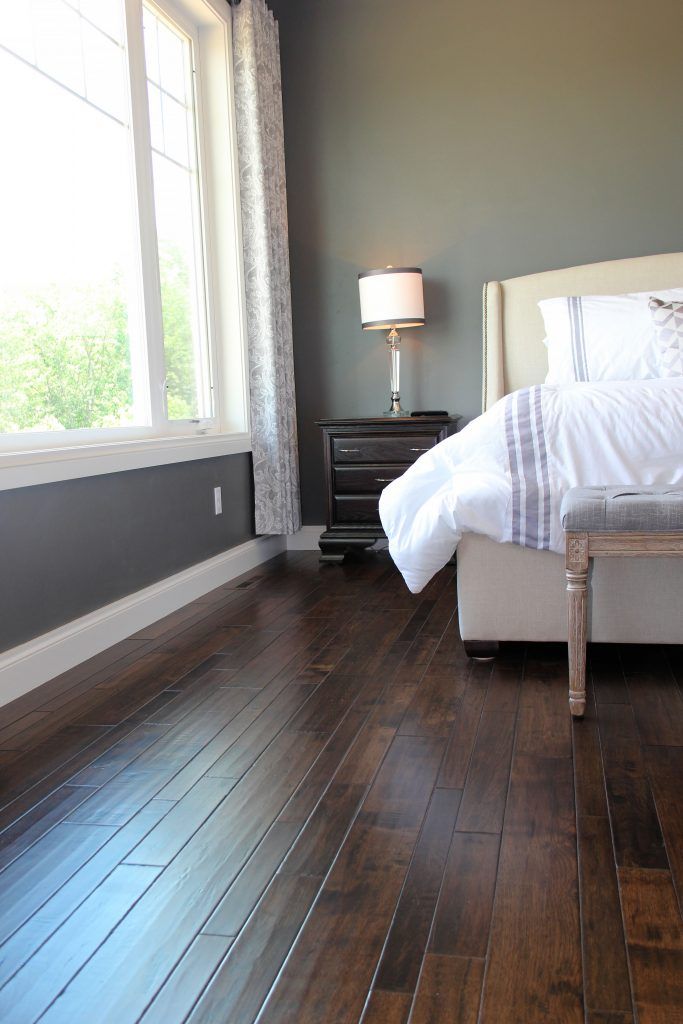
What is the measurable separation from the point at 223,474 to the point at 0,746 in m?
2.15

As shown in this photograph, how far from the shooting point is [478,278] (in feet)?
15.3

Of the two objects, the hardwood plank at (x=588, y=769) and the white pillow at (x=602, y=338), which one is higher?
the white pillow at (x=602, y=338)

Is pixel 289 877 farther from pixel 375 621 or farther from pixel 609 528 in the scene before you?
pixel 375 621

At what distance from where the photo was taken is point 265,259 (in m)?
4.34

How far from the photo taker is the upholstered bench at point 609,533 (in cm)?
213

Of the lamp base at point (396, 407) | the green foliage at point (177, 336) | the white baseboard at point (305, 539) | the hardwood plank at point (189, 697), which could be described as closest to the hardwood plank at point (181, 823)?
the hardwood plank at point (189, 697)

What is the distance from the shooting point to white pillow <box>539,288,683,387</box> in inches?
154

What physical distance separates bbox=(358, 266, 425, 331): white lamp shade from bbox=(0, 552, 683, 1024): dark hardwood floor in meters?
2.09

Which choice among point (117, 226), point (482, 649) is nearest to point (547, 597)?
point (482, 649)

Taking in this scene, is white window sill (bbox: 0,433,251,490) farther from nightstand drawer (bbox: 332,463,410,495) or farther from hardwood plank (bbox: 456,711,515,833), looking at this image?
hardwood plank (bbox: 456,711,515,833)

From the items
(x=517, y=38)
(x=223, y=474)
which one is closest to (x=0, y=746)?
(x=223, y=474)

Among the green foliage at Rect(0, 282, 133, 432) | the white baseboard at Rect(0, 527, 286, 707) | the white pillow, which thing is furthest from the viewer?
the white pillow

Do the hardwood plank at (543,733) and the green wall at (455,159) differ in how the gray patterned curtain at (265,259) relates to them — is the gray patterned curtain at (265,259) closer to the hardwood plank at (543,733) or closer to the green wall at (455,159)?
the green wall at (455,159)

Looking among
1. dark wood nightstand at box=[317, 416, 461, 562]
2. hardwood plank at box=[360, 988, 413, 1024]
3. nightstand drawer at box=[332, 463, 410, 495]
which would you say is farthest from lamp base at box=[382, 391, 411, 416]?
hardwood plank at box=[360, 988, 413, 1024]
